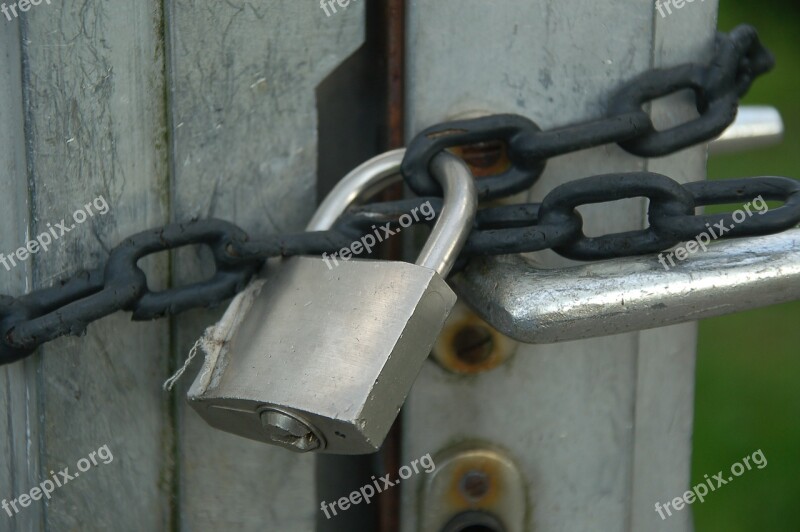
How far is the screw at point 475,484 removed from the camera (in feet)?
2.43

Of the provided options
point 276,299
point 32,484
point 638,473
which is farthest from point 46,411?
point 638,473

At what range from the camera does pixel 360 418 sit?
0.61 meters

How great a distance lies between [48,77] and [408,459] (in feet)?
1.16

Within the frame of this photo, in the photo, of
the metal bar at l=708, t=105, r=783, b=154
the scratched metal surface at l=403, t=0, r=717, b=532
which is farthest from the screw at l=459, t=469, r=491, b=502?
the metal bar at l=708, t=105, r=783, b=154

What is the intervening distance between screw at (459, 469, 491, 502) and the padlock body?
0.40ft

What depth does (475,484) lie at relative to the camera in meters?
0.74

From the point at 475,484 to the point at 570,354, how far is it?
116 millimetres

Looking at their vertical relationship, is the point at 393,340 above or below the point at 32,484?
above

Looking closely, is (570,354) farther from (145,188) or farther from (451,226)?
(145,188)

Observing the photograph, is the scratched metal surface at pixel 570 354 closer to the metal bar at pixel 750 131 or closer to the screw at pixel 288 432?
the screw at pixel 288 432

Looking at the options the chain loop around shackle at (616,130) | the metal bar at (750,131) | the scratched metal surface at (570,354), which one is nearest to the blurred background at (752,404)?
the metal bar at (750,131)

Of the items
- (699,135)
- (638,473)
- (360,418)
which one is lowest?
(638,473)

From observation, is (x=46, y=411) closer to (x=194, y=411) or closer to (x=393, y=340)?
(x=194, y=411)

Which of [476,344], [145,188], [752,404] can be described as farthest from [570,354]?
[752,404]
